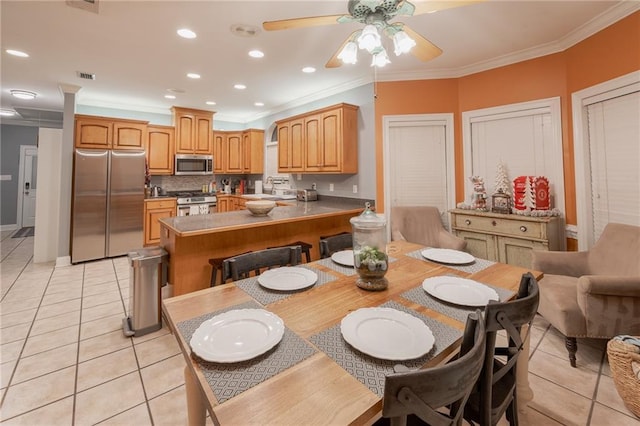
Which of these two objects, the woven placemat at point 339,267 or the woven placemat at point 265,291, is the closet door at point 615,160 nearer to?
the woven placemat at point 339,267

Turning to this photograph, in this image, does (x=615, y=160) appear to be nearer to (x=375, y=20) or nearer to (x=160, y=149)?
(x=375, y=20)

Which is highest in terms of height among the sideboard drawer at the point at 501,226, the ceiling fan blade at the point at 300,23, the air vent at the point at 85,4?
the air vent at the point at 85,4

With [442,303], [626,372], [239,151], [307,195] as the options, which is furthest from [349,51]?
[239,151]

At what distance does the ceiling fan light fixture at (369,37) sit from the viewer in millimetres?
1517

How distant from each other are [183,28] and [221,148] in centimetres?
365

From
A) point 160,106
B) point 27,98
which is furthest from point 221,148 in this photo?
point 27,98

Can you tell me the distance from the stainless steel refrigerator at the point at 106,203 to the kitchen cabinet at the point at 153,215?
7.1 inches

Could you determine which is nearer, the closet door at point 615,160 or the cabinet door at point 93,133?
the closet door at point 615,160

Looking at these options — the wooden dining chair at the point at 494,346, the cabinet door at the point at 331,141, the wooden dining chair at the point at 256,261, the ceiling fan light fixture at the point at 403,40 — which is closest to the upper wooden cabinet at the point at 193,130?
the cabinet door at the point at 331,141

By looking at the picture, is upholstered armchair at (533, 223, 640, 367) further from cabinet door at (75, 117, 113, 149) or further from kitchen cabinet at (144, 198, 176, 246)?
cabinet door at (75, 117, 113, 149)

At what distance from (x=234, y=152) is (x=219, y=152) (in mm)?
316

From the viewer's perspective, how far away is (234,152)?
6.25 m

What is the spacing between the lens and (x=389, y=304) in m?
1.23

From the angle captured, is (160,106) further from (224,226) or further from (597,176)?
(597,176)
